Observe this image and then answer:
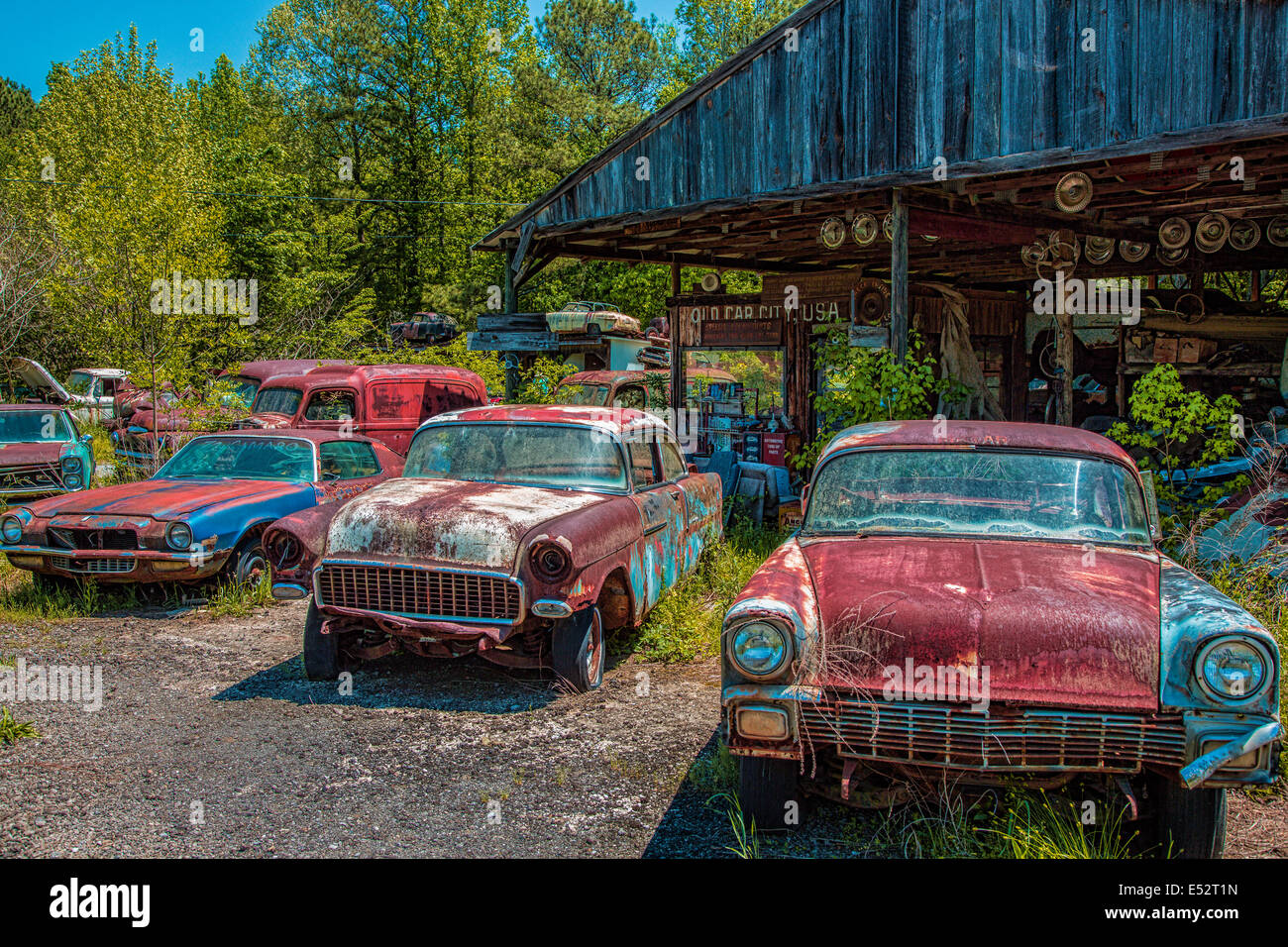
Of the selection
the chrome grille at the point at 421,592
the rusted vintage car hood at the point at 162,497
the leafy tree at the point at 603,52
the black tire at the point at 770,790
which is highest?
the leafy tree at the point at 603,52

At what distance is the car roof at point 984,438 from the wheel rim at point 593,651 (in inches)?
69.1

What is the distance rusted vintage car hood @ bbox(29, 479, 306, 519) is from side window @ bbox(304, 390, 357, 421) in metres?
3.66

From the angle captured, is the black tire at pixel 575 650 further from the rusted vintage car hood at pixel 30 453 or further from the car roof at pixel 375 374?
the rusted vintage car hood at pixel 30 453

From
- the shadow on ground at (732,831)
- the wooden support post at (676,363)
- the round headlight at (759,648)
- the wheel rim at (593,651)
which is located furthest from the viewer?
the wooden support post at (676,363)

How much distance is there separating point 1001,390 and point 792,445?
3.99 m

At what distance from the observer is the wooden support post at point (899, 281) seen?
29.6ft

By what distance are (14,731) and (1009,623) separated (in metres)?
5.13

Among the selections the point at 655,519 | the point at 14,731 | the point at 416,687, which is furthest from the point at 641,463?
the point at 14,731

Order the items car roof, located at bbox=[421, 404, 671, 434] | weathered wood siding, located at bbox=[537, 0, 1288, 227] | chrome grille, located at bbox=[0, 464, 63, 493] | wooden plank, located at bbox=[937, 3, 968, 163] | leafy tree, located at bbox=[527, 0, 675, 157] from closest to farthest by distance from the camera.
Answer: car roof, located at bbox=[421, 404, 671, 434] < weathered wood siding, located at bbox=[537, 0, 1288, 227] < wooden plank, located at bbox=[937, 3, 968, 163] < chrome grille, located at bbox=[0, 464, 63, 493] < leafy tree, located at bbox=[527, 0, 675, 157]

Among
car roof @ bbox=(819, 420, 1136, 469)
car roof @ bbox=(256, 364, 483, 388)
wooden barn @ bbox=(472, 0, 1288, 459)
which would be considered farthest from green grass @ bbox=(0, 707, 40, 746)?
car roof @ bbox=(256, 364, 483, 388)

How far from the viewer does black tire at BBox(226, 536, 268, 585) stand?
26.3ft

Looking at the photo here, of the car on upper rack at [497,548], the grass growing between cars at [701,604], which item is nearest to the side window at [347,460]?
the car on upper rack at [497,548]

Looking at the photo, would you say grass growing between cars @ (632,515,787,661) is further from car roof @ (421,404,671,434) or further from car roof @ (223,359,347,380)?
car roof @ (223,359,347,380)
